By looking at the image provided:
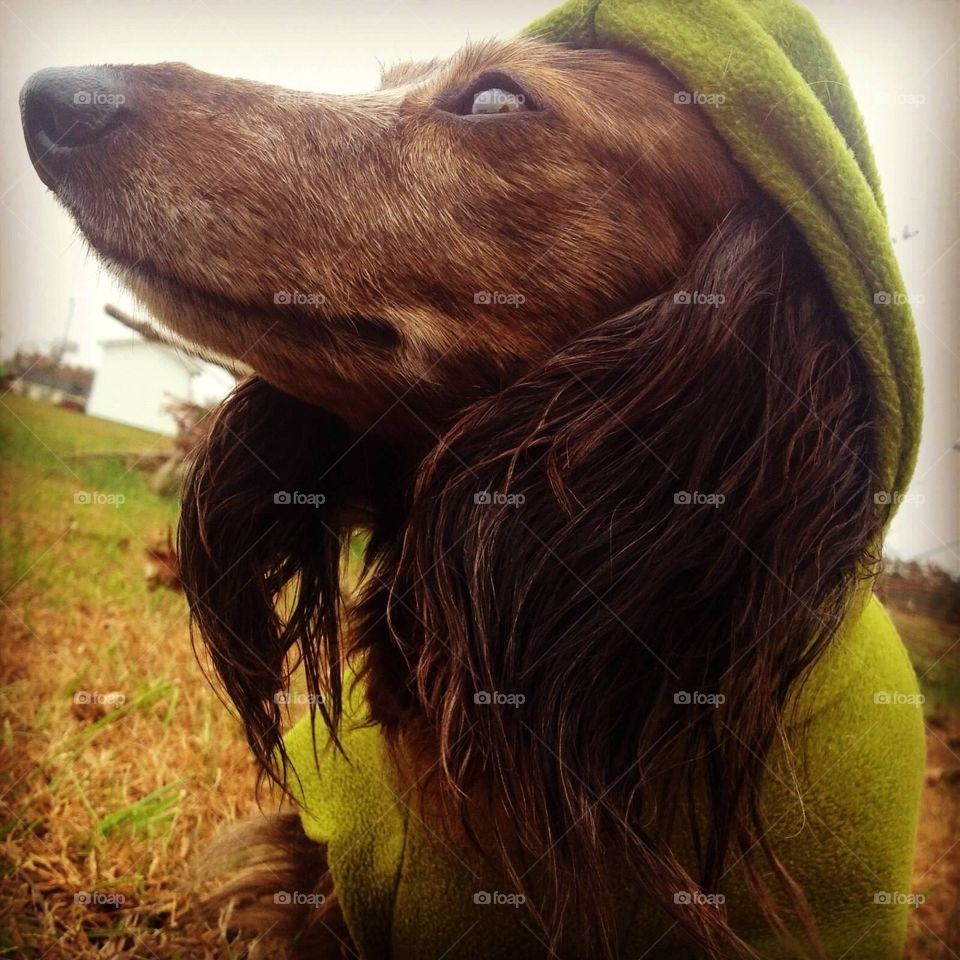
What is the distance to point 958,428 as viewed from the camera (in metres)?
1.42

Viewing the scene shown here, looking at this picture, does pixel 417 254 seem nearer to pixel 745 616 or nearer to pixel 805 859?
pixel 745 616

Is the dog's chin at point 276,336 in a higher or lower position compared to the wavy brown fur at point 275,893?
higher

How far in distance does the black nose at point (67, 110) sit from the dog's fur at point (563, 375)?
0.9 inches

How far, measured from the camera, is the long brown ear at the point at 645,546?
3.50ft

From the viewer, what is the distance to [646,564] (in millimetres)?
1071

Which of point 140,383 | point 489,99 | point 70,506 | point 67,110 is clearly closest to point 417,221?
point 489,99

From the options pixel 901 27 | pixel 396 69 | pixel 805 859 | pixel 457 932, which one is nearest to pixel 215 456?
pixel 396 69

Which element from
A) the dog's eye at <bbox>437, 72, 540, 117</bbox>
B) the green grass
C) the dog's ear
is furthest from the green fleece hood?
the green grass

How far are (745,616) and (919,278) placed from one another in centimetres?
70

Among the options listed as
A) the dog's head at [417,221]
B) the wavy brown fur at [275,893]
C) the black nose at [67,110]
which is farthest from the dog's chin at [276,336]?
the wavy brown fur at [275,893]

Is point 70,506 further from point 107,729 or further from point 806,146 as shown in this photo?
point 806,146

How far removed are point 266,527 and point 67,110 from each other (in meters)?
0.60

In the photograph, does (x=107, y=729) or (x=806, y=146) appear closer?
(x=806, y=146)

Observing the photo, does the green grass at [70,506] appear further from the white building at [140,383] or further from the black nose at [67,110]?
the black nose at [67,110]
